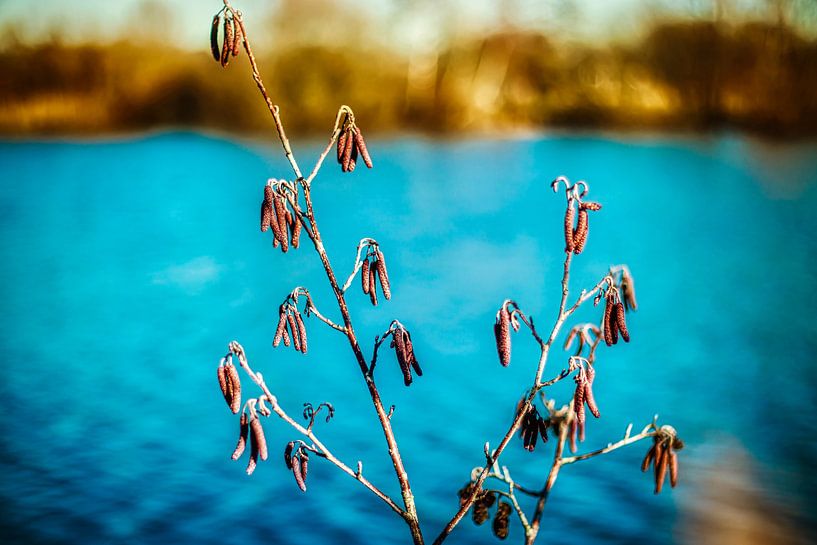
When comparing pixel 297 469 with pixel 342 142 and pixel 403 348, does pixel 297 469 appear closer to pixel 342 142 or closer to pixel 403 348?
pixel 403 348

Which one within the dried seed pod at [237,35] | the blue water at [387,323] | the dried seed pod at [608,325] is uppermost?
the blue water at [387,323]

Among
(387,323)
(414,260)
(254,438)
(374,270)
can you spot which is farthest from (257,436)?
(414,260)

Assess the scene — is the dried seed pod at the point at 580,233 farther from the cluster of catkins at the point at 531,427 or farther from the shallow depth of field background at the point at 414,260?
the shallow depth of field background at the point at 414,260

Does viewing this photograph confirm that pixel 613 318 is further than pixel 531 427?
No

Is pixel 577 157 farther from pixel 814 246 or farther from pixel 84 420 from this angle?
pixel 84 420

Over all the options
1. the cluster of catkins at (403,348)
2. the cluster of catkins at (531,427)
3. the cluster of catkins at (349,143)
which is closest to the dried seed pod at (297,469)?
the cluster of catkins at (403,348)

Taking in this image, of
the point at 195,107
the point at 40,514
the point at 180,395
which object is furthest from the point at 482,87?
the point at 40,514
